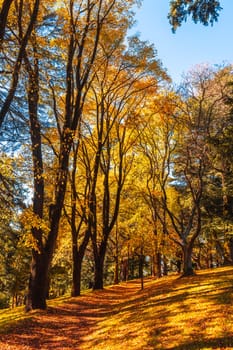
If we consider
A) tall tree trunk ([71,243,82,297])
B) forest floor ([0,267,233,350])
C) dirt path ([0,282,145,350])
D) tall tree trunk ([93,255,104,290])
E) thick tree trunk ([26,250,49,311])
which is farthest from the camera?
tall tree trunk ([93,255,104,290])

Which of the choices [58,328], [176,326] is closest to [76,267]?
[58,328]

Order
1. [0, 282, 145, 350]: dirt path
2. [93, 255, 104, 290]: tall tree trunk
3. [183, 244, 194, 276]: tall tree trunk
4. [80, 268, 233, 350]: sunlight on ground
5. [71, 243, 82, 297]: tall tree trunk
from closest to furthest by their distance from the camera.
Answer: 1. [80, 268, 233, 350]: sunlight on ground
2. [0, 282, 145, 350]: dirt path
3. [183, 244, 194, 276]: tall tree trunk
4. [71, 243, 82, 297]: tall tree trunk
5. [93, 255, 104, 290]: tall tree trunk

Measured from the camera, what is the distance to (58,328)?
10.5 metres

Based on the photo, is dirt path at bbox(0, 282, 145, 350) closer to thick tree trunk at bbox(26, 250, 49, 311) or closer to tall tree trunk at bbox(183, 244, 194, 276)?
thick tree trunk at bbox(26, 250, 49, 311)

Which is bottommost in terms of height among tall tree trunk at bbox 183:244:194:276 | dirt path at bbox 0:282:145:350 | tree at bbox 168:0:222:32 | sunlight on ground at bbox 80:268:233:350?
dirt path at bbox 0:282:145:350

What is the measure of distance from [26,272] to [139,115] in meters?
19.0

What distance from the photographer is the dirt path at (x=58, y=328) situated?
8.65m

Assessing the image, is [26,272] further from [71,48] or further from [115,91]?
[71,48]

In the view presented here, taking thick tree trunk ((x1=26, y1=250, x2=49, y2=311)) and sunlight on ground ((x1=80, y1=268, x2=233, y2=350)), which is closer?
sunlight on ground ((x1=80, y1=268, x2=233, y2=350))

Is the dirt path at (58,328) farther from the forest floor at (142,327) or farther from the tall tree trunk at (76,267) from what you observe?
the tall tree trunk at (76,267)

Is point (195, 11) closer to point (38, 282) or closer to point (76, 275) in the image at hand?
point (38, 282)

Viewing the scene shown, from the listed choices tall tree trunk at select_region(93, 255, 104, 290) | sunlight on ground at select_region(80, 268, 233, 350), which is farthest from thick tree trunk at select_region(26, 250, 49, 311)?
tall tree trunk at select_region(93, 255, 104, 290)

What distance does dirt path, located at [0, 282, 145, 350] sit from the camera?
865 centimetres

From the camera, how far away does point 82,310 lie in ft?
45.4
